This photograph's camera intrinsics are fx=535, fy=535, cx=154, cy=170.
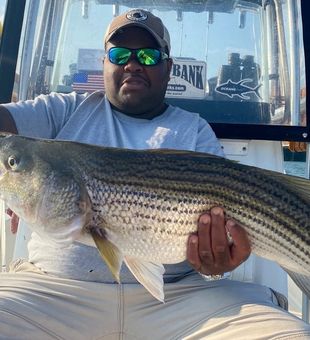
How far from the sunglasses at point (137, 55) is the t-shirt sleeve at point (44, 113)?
11.9 inches

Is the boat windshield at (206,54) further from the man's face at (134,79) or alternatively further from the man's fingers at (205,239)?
the man's fingers at (205,239)

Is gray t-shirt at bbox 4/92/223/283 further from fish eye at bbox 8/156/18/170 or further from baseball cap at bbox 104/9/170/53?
fish eye at bbox 8/156/18/170

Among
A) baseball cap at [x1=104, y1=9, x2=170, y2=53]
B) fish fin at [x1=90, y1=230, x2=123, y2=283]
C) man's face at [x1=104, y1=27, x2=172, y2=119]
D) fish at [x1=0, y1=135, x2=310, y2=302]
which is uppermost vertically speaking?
baseball cap at [x1=104, y1=9, x2=170, y2=53]

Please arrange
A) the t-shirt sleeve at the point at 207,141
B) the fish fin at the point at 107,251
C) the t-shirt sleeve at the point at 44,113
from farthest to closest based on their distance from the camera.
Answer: the t-shirt sleeve at the point at 207,141 < the t-shirt sleeve at the point at 44,113 < the fish fin at the point at 107,251

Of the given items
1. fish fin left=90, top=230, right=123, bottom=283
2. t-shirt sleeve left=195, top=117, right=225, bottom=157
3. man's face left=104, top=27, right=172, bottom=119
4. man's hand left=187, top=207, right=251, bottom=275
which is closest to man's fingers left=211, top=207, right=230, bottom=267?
man's hand left=187, top=207, right=251, bottom=275

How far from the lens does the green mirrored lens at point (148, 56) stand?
293cm

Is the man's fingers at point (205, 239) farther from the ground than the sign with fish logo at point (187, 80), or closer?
closer

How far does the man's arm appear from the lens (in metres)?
2.62

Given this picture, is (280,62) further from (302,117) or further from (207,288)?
(207,288)

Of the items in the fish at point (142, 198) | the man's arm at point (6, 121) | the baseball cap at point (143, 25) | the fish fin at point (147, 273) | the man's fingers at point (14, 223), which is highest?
the baseball cap at point (143, 25)

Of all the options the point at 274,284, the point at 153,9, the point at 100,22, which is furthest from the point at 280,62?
the point at 274,284

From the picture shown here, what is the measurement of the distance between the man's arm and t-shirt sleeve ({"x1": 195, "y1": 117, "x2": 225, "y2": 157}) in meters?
0.97

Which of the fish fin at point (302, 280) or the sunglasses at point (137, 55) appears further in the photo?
the sunglasses at point (137, 55)

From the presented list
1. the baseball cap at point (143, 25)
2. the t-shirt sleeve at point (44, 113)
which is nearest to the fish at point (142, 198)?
the t-shirt sleeve at point (44, 113)
